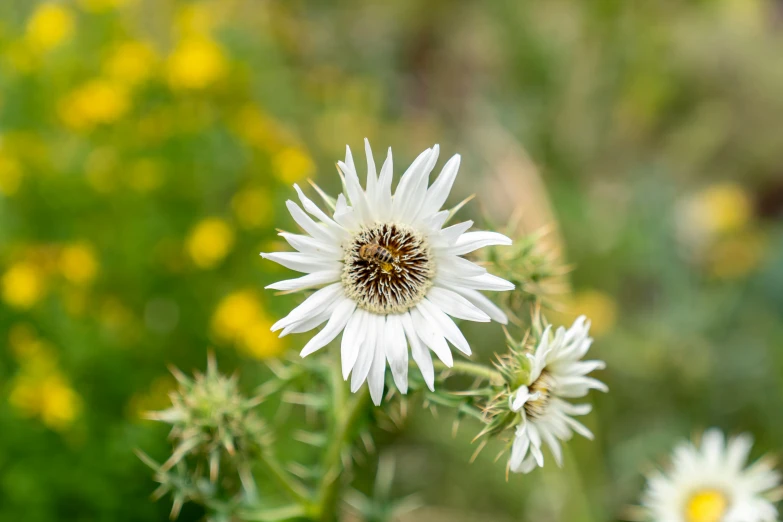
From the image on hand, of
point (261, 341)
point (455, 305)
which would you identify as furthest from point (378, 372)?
point (261, 341)

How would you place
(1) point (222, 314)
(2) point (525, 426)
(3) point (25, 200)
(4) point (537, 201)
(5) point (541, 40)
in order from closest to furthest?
(2) point (525, 426)
(1) point (222, 314)
(3) point (25, 200)
(4) point (537, 201)
(5) point (541, 40)

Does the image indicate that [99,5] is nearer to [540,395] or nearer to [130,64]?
[130,64]

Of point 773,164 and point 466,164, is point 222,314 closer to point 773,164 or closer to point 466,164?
point 466,164

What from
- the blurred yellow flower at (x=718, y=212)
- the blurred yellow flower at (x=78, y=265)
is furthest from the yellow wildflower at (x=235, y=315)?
the blurred yellow flower at (x=718, y=212)

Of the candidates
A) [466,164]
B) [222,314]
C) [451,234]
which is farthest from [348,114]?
[451,234]

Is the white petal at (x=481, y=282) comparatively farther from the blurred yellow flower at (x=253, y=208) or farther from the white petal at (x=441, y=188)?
the blurred yellow flower at (x=253, y=208)

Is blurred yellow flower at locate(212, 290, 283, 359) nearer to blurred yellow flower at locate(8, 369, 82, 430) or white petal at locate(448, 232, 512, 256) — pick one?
blurred yellow flower at locate(8, 369, 82, 430)

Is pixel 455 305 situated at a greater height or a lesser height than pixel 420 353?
greater
